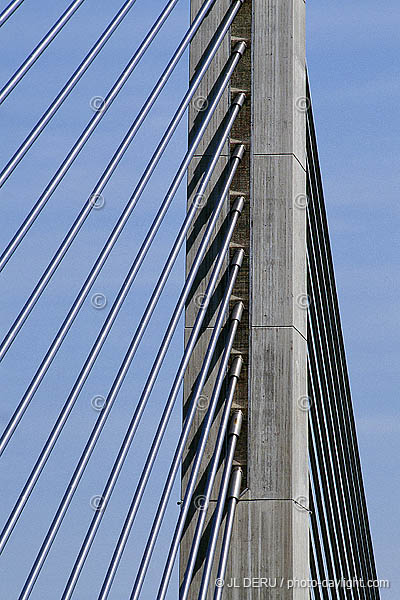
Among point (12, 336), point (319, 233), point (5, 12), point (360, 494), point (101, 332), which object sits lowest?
point (12, 336)

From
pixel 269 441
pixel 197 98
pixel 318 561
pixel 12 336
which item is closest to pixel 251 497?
pixel 269 441

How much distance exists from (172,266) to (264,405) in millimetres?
565

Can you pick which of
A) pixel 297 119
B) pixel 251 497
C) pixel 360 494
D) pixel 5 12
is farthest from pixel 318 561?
pixel 5 12

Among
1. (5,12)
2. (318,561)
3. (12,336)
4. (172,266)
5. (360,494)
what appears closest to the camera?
(12,336)

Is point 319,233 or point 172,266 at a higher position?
point 319,233

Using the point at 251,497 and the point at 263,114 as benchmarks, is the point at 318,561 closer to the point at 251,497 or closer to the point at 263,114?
the point at 251,497

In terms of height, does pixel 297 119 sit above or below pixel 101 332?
above

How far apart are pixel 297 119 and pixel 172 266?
0.78 meters

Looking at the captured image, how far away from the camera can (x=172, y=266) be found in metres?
3.42

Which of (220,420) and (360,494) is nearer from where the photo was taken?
(220,420)

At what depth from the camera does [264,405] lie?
364cm

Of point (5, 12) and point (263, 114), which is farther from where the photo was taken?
point (263, 114)

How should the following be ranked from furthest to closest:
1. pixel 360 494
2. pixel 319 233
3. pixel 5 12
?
pixel 360 494 < pixel 319 233 < pixel 5 12

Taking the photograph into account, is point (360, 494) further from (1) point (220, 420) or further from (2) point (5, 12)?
(2) point (5, 12)
